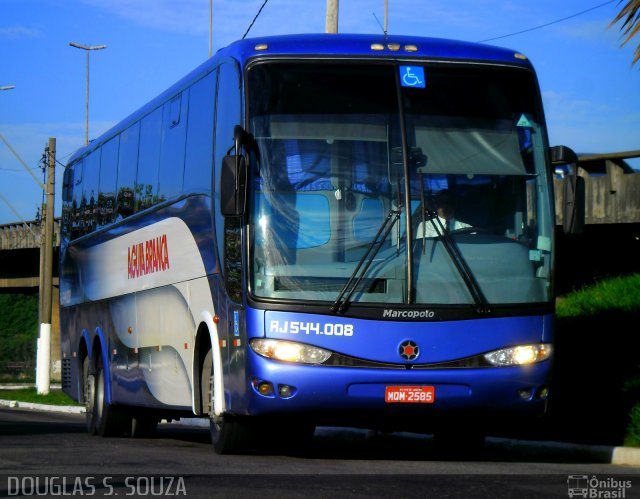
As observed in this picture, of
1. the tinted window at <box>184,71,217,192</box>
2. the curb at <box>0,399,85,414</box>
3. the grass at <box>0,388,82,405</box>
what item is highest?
the tinted window at <box>184,71,217,192</box>

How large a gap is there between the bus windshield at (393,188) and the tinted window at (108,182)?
635 cm

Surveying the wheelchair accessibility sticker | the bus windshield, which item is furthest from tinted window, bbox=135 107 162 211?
the wheelchair accessibility sticker

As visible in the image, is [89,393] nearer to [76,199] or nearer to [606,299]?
[76,199]

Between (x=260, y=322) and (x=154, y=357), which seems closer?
(x=260, y=322)

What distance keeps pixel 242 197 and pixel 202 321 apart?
208cm

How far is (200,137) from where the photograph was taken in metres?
12.6

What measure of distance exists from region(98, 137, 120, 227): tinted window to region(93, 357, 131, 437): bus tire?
6.80 feet

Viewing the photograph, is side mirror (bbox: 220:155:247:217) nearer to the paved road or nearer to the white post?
the paved road

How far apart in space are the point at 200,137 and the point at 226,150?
1199mm

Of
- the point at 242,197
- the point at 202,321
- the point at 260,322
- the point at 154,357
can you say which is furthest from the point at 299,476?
the point at 154,357

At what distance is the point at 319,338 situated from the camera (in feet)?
34.6

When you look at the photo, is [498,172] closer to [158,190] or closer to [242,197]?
[242,197]

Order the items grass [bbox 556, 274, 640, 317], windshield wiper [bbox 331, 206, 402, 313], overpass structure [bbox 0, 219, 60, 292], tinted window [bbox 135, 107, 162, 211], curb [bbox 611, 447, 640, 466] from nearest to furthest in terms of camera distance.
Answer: windshield wiper [bbox 331, 206, 402, 313] → curb [bbox 611, 447, 640, 466] → tinted window [bbox 135, 107, 162, 211] → grass [bbox 556, 274, 640, 317] → overpass structure [bbox 0, 219, 60, 292]

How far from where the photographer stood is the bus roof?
11.2m
